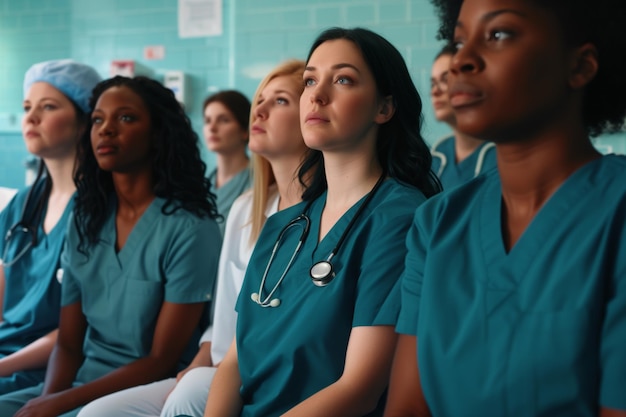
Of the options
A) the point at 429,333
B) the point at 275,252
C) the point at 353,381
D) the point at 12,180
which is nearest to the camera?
the point at 429,333

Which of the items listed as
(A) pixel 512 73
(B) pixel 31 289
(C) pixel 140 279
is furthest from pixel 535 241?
(B) pixel 31 289

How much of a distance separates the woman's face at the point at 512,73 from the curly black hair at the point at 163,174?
45.8 inches

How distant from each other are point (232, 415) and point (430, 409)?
20.3 inches

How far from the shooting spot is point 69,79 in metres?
2.34

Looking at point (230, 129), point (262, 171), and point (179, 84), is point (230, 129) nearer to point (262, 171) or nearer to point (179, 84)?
point (179, 84)

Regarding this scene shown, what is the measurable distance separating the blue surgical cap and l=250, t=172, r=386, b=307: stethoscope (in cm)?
123

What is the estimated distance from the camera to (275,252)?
1.41 m

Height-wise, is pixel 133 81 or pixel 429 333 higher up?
pixel 133 81

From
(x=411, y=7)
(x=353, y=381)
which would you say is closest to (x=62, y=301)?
(x=353, y=381)

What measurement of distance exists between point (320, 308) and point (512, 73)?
0.56 meters

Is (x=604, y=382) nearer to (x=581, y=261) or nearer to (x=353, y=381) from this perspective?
(x=581, y=261)

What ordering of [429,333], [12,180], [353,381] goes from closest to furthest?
[429,333] < [353,381] < [12,180]

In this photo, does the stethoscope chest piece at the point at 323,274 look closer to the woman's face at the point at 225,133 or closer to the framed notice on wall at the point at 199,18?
the woman's face at the point at 225,133

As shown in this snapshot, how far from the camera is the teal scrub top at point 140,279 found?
5.99 feet
